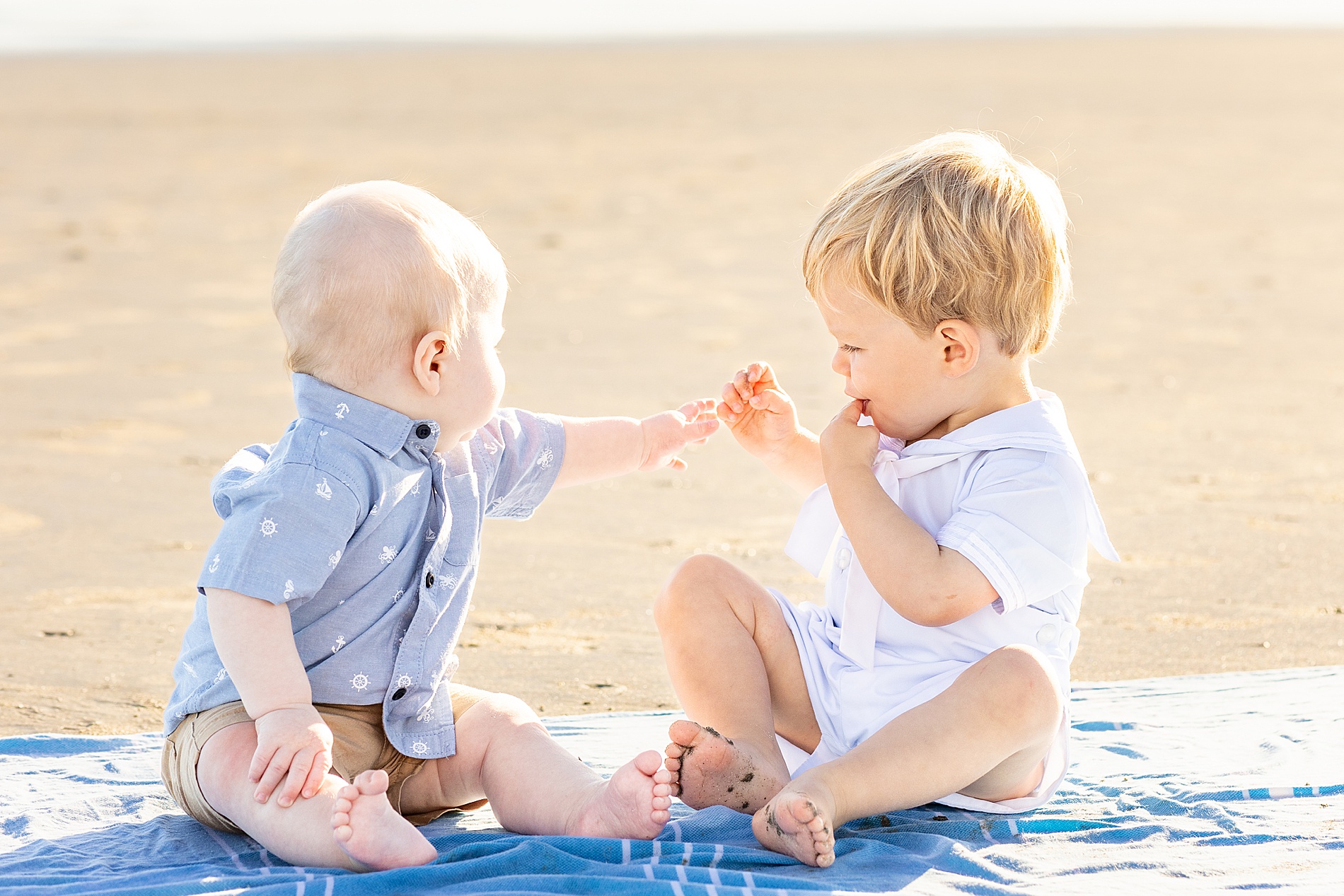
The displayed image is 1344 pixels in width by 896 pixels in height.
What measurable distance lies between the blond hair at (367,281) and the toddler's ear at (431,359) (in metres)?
0.02

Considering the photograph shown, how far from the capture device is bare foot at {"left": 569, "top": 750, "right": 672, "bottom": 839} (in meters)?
2.20

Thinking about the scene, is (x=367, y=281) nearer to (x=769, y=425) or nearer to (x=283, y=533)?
(x=283, y=533)

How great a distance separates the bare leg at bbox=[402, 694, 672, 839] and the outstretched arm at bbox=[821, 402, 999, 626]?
0.46 m

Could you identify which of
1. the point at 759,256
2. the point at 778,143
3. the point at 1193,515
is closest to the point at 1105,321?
the point at 759,256

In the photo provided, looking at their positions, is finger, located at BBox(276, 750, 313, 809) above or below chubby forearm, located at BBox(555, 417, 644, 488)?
below

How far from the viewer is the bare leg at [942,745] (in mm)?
2225

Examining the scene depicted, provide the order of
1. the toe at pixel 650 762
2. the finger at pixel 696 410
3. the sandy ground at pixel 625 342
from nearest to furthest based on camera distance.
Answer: the toe at pixel 650 762
the finger at pixel 696 410
the sandy ground at pixel 625 342

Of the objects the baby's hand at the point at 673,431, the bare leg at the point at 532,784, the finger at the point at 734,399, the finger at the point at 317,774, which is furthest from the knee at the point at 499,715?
the finger at the point at 734,399

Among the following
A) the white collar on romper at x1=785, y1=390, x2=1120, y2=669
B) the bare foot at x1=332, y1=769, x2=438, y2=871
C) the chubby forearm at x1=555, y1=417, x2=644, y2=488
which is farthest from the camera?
the chubby forearm at x1=555, y1=417, x2=644, y2=488

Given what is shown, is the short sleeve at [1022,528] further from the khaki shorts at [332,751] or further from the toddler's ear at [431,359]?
the khaki shorts at [332,751]

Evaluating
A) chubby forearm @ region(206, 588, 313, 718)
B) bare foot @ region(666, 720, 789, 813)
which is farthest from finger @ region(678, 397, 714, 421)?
chubby forearm @ region(206, 588, 313, 718)

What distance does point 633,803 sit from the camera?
221 centimetres

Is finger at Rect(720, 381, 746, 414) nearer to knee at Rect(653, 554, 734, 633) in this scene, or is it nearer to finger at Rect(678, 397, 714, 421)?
finger at Rect(678, 397, 714, 421)

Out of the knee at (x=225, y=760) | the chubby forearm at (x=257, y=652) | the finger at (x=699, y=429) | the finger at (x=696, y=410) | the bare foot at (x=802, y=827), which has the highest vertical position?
the finger at (x=696, y=410)
